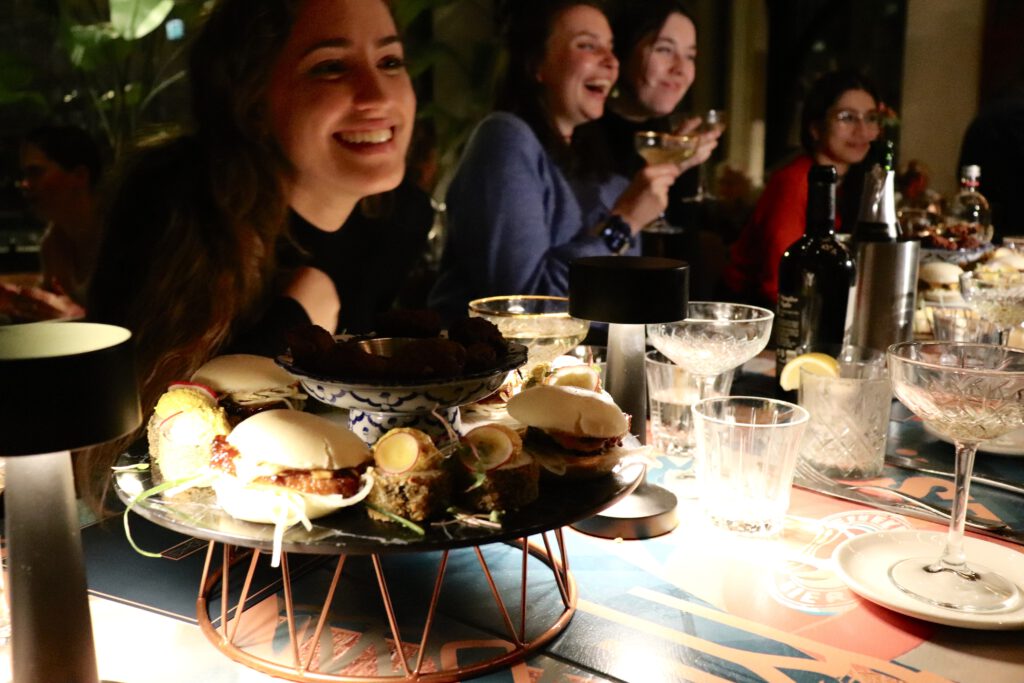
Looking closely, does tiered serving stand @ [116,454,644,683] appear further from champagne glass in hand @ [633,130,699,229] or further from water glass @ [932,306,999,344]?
champagne glass in hand @ [633,130,699,229]

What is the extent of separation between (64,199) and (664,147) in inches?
76.0

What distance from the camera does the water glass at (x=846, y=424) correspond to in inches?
56.7

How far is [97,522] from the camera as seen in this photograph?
1.30 meters

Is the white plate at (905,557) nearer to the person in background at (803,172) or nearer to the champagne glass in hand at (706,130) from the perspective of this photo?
the champagne glass in hand at (706,130)

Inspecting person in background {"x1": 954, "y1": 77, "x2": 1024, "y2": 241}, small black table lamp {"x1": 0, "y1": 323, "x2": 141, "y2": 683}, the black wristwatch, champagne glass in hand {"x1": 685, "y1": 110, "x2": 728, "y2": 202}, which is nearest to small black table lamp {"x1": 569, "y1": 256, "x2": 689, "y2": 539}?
small black table lamp {"x1": 0, "y1": 323, "x2": 141, "y2": 683}

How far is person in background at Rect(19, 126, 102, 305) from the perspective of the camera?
142cm

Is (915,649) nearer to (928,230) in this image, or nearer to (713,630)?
(713,630)

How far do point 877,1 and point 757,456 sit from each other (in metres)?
3.59

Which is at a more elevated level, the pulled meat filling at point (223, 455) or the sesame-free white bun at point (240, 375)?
the sesame-free white bun at point (240, 375)

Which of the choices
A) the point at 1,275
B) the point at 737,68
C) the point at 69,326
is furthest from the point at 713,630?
the point at 737,68

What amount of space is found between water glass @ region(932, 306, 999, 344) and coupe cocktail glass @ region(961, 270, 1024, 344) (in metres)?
0.03

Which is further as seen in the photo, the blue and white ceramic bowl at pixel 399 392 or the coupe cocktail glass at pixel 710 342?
the coupe cocktail glass at pixel 710 342

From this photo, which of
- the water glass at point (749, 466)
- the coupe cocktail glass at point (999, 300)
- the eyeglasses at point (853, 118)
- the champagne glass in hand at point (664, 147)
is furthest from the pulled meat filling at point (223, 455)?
the eyeglasses at point (853, 118)

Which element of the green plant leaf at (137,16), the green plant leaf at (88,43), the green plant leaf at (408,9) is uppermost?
the green plant leaf at (408,9)
